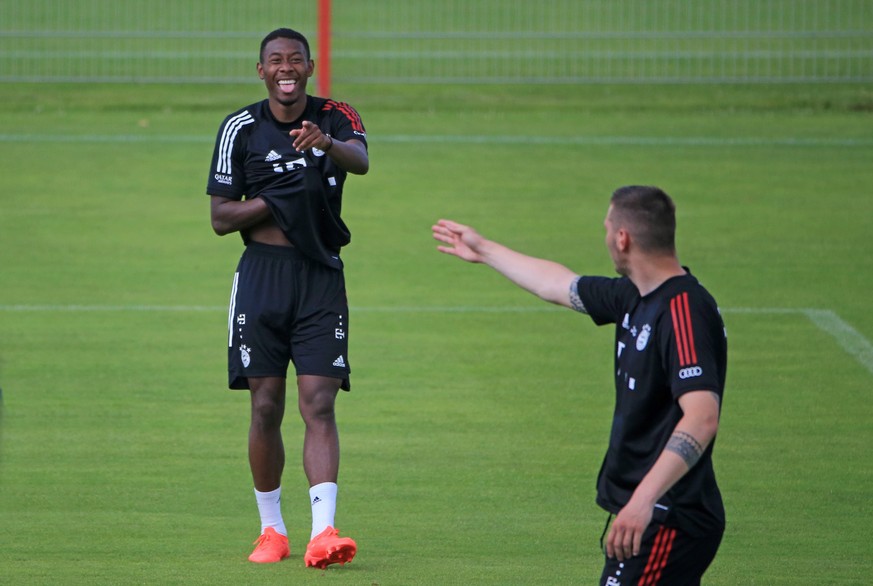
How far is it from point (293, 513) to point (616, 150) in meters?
12.8

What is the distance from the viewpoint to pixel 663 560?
17.2 feet

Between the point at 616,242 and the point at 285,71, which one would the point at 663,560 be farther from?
the point at 285,71

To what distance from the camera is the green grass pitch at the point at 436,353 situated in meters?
7.76

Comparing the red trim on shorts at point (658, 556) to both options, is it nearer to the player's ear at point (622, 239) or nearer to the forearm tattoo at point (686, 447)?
the forearm tattoo at point (686, 447)

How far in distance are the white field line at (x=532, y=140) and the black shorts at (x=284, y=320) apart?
13.6 meters

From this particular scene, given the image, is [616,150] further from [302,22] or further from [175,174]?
[302,22]

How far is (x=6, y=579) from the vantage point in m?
7.06

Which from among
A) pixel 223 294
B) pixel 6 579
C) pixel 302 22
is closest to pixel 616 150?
pixel 223 294

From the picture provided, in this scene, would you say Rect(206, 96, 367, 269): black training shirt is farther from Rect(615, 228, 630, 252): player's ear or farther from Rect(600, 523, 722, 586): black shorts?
Rect(600, 523, 722, 586): black shorts

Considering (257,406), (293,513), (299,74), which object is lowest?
(293,513)

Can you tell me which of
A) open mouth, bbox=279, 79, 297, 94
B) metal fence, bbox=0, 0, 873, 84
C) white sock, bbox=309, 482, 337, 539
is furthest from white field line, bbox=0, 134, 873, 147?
white sock, bbox=309, 482, 337, 539

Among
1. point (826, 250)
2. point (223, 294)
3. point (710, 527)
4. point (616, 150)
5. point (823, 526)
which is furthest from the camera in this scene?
point (616, 150)

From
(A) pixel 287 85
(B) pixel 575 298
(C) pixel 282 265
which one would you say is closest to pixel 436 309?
(C) pixel 282 265

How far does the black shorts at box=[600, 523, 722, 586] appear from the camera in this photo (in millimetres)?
5227
